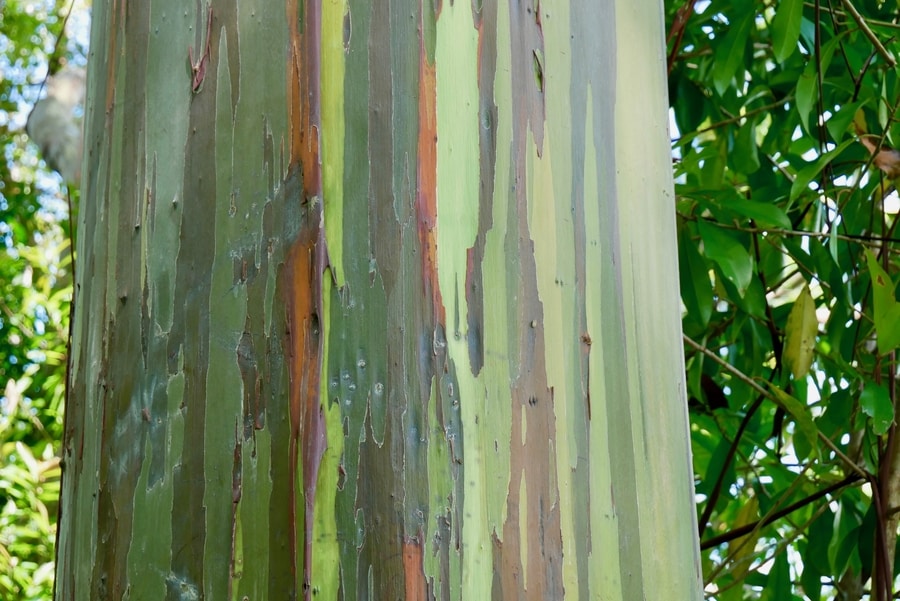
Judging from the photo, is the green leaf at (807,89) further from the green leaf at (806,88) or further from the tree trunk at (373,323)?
the tree trunk at (373,323)

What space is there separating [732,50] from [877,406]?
0.50 metres

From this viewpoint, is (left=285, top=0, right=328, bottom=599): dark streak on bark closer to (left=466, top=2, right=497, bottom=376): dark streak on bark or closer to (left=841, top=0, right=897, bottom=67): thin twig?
(left=466, top=2, right=497, bottom=376): dark streak on bark

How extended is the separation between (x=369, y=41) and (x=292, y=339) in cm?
18

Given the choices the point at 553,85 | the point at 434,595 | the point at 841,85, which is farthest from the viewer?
the point at 841,85

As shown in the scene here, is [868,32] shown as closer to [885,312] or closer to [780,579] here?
[885,312]

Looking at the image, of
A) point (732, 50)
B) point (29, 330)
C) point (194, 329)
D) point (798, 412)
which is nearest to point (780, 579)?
point (798, 412)

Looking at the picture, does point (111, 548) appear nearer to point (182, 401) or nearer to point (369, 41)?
point (182, 401)

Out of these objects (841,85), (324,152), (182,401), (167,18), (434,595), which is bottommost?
(434,595)

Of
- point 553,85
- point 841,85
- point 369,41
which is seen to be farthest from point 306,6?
point 841,85

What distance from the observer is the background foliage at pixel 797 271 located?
1.18m

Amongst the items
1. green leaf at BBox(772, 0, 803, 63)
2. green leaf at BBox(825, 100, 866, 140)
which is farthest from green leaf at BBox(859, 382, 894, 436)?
green leaf at BBox(772, 0, 803, 63)

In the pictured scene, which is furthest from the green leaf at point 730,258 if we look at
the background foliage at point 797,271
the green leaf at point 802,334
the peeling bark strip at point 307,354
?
the peeling bark strip at point 307,354

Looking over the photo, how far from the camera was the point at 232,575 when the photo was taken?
51cm

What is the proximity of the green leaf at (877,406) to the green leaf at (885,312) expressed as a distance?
9cm
